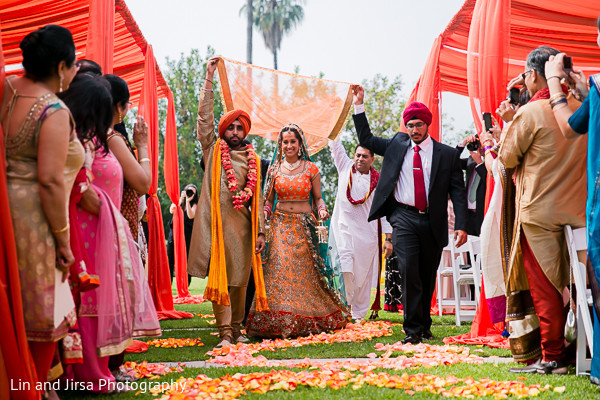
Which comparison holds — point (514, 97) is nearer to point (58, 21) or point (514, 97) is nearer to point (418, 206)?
point (418, 206)

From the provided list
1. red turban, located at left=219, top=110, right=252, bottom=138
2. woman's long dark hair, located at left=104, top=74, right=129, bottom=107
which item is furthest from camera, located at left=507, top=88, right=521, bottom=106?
woman's long dark hair, located at left=104, top=74, right=129, bottom=107

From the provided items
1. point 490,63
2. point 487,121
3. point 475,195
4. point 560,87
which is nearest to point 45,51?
point 560,87

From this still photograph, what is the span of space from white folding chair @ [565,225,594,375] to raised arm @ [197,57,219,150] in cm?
353

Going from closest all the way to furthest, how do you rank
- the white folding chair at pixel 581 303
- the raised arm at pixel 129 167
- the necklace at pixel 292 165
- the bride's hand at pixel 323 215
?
1. the white folding chair at pixel 581 303
2. the raised arm at pixel 129 167
3. the bride's hand at pixel 323 215
4. the necklace at pixel 292 165

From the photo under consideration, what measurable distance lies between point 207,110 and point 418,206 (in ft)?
7.37

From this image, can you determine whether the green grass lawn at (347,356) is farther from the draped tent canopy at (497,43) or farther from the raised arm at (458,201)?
the draped tent canopy at (497,43)

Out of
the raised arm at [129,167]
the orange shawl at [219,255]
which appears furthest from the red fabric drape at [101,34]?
the raised arm at [129,167]

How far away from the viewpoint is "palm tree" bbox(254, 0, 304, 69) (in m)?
41.1

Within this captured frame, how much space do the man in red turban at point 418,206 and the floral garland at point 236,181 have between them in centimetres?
124

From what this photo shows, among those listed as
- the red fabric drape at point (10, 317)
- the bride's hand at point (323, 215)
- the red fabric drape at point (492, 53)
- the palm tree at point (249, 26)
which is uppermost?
the palm tree at point (249, 26)

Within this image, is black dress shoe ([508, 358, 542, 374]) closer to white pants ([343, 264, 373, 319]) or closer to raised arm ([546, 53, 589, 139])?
raised arm ([546, 53, 589, 139])

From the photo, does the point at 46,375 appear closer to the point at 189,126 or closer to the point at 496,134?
the point at 496,134

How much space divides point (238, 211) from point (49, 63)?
11.2 ft

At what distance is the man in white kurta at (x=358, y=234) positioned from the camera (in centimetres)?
834
